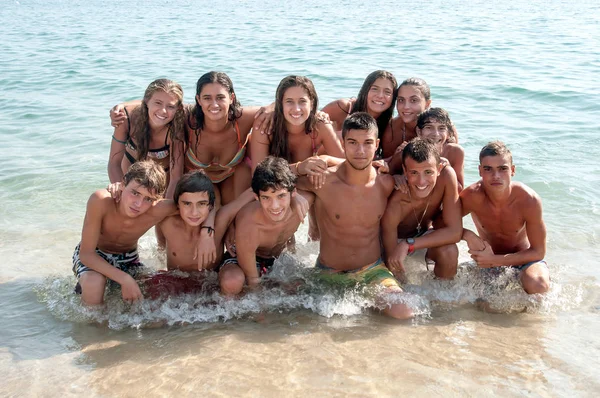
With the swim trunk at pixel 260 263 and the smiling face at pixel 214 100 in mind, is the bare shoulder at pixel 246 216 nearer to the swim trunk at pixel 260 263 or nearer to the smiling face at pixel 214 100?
the swim trunk at pixel 260 263

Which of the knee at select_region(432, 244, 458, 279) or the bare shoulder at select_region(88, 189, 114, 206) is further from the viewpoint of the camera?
the knee at select_region(432, 244, 458, 279)

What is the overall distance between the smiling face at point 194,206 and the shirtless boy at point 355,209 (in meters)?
0.76

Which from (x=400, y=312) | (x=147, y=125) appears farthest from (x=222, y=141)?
(x=400, y=312)

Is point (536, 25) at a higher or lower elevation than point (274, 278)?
higher

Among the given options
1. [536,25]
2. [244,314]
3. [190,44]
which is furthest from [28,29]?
[244,314]

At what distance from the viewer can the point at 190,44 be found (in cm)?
1898

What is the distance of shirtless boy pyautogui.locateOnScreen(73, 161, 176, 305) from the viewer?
4633mm

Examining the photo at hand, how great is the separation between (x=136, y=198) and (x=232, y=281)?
3.16 ft

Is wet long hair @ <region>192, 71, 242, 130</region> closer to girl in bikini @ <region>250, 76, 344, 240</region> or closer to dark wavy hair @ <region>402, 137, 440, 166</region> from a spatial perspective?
girl in bikini @ <region>250, 76, 344, 240</region>

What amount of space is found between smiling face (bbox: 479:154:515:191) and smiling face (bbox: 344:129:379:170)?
2.95ft

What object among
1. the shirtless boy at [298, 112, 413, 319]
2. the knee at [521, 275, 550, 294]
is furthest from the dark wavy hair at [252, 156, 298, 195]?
the knee at [521, 275, 550, 294]

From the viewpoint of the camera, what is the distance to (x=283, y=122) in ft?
16.9

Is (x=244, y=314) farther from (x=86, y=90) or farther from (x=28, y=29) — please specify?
(x=28, y=29)

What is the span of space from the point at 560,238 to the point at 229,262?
3.62 metres
